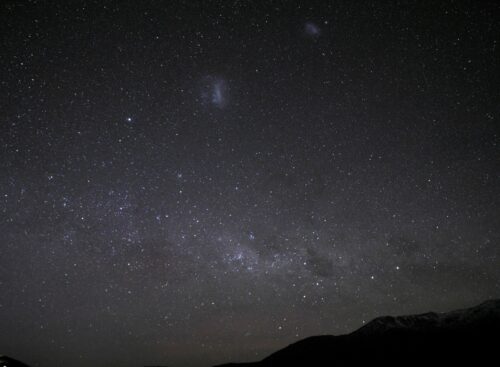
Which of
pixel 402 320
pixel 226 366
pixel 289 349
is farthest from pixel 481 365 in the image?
pixel 226 366

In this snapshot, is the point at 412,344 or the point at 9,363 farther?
the point at 412,344

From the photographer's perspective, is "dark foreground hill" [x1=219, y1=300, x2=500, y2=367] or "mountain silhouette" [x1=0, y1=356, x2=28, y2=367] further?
"dark foreground hill" [x1=219, y1=300, x2=500, y2=367]

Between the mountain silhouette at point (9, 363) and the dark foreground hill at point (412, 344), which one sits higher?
the mountain silhouette at point (9, 363)

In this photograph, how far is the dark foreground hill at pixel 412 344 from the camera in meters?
82.9

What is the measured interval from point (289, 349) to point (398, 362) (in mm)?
38661

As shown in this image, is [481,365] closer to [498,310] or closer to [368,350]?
[368,350]

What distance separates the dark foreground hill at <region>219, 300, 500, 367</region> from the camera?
82875 mm

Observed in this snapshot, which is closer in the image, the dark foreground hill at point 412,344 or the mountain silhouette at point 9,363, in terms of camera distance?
the mountain silhouette at point 9,363

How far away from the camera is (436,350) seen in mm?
88375

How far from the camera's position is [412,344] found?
94.9m

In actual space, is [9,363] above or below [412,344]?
above

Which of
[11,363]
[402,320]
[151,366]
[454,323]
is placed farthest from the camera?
[402,320]

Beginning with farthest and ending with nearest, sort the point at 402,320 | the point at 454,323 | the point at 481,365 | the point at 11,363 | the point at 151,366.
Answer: the point at 402,320 < the point at 454,323 < the point at 151,366 < the point at 481,365 < the point at 11,363

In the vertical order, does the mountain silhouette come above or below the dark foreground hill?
above
